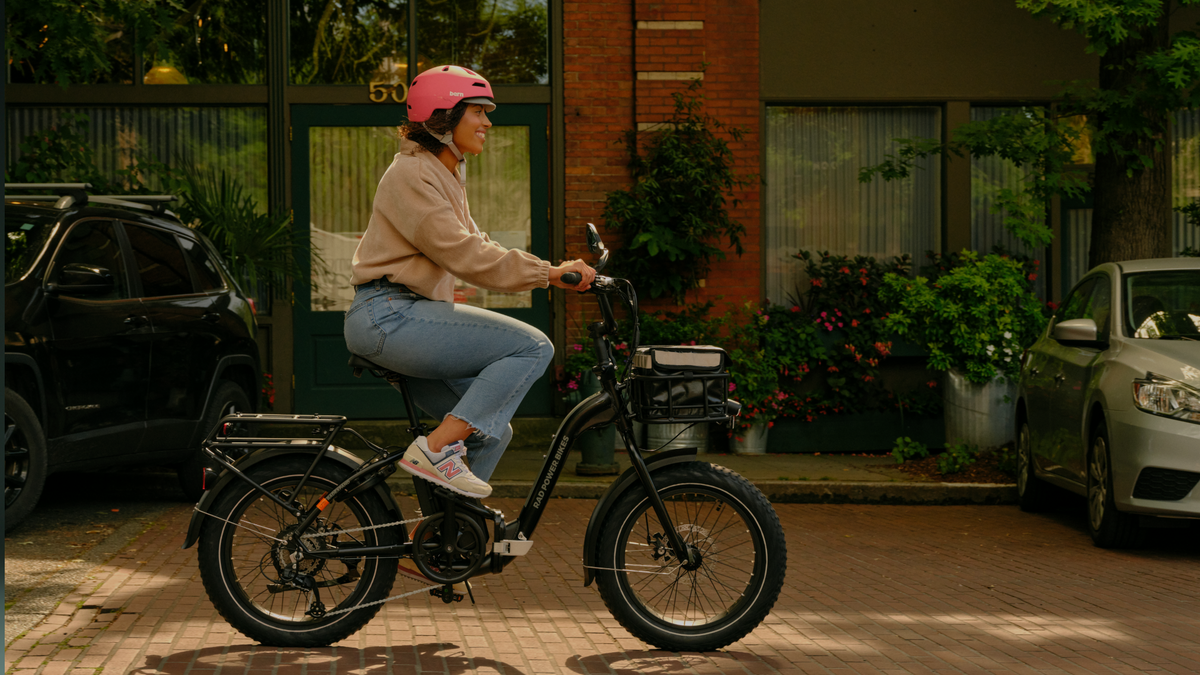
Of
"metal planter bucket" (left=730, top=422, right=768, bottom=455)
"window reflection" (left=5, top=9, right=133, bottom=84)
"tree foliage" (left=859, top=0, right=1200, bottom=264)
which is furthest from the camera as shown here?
"metal planter bucket" (left=730, top=422, right=768, bottom=455)

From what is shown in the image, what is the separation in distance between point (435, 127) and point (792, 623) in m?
2.58

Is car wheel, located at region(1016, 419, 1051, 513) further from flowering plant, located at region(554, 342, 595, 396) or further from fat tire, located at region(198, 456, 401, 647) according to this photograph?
fat tire, located at region(198, 456, 401, 647)

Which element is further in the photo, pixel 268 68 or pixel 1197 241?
pixel 1197 241

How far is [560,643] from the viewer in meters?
4.98

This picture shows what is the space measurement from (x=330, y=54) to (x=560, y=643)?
8485 mm

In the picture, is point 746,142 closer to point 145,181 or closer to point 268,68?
point 268,68

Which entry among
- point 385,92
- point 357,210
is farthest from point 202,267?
point 385,92

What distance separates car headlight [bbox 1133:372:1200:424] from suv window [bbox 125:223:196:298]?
19.9 ft

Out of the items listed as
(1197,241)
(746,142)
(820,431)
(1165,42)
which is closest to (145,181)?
(746,142)

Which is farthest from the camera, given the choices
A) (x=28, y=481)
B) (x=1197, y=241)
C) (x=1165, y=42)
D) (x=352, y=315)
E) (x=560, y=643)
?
(x=1197, y=241)

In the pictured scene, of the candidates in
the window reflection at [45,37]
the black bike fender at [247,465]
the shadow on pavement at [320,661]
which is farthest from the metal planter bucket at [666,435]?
the black bike fender at [247,465]

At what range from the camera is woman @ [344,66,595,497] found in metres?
4.52

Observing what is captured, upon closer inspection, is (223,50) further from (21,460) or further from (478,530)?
(478,530)

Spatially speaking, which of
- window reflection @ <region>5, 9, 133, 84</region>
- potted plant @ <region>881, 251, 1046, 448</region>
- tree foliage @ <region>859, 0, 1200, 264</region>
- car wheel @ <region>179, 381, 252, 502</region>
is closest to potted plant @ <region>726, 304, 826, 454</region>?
potted plant @ <region>881, 251, 1046, 448</region>
